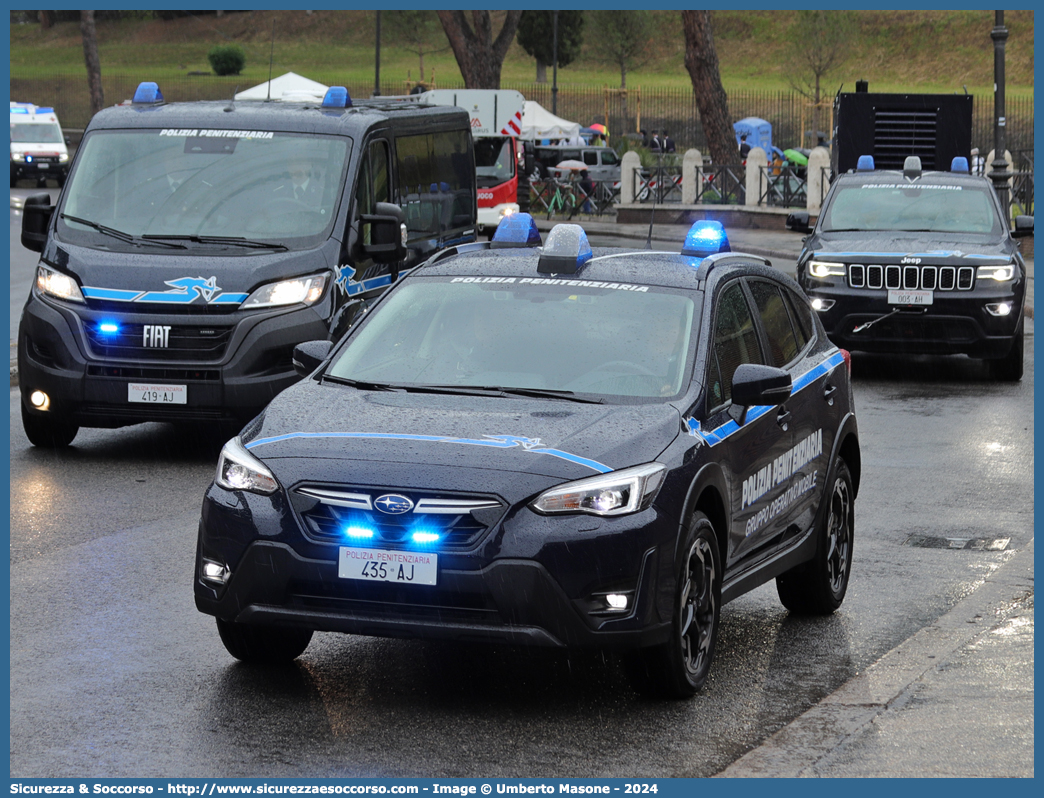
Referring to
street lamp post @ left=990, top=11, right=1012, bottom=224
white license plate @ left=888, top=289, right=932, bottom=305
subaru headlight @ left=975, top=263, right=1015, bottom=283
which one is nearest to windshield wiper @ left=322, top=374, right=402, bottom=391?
white license plate @ left=888, top=289, right=932, bottom=305

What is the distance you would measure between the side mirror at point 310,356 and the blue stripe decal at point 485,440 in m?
1.17

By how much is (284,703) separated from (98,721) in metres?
0.63

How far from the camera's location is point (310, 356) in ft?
23.2

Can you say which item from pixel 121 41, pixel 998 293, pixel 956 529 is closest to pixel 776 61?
pixel 121 41

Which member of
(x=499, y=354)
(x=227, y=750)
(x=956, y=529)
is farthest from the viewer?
(x=956, y=529)

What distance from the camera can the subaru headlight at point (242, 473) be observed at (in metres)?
5.74

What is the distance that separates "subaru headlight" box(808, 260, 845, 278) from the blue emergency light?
343 inches

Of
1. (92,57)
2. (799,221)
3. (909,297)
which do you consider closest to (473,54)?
(92,57)

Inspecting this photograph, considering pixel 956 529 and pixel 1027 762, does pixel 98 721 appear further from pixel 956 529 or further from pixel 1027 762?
pixel 956 529

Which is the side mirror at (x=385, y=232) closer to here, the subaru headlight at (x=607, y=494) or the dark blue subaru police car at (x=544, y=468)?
the dark blue subaru police car at (x=544, y=468)

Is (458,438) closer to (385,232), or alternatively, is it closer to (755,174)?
(385,232)

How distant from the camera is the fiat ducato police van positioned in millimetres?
10742

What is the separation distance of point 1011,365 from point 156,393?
830 centimetres

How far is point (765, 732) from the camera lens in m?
5.68
